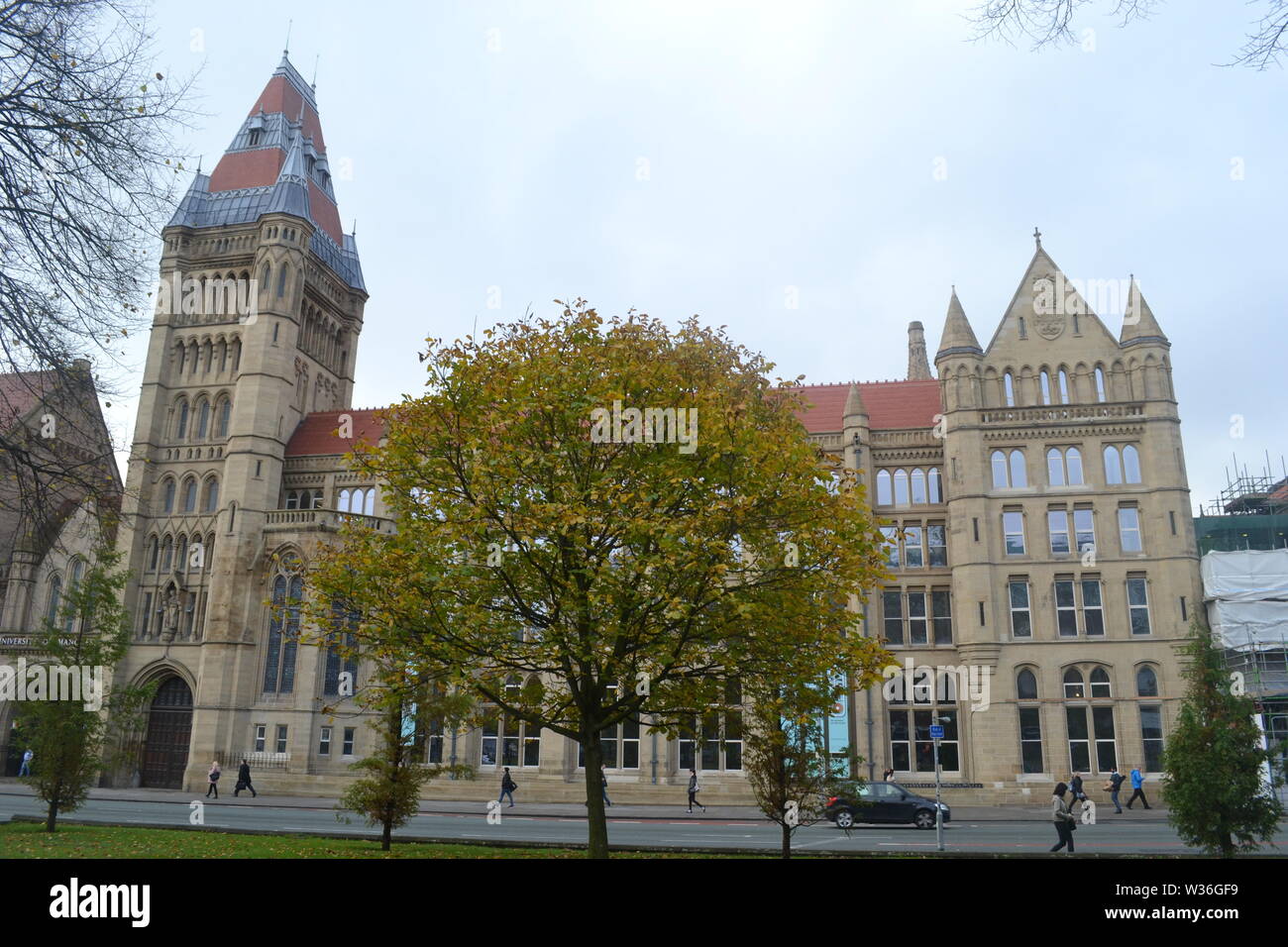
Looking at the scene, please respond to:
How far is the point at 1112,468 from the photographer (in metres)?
39.6

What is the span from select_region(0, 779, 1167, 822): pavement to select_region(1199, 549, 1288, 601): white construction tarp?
1009cm

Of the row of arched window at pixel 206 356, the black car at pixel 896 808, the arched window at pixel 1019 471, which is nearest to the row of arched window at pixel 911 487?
the arched window at pixel 1019 471

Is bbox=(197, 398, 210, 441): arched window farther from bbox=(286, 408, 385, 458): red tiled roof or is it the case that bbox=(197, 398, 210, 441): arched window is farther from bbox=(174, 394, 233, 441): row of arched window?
bbox=(286, 408, 385, 458): red tiled roof

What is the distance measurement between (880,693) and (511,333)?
27.7m

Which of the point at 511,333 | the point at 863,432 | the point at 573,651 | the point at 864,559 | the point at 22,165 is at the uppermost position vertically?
the point at 863,432

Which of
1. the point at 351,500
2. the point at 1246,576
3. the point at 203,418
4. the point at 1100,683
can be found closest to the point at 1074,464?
the point at 1246,576

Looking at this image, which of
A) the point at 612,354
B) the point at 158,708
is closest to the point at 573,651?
the point at 612,354

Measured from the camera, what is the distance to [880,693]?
39.6m

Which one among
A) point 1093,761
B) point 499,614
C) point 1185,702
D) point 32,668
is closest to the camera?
point 499,614

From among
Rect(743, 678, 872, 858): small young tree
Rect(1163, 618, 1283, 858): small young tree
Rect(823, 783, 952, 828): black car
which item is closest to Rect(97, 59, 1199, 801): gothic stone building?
Rect(823, 783, 952, 828): black car

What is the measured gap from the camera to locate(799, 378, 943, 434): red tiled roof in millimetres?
44625

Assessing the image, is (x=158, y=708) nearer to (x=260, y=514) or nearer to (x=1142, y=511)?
(x=260, y=514)
